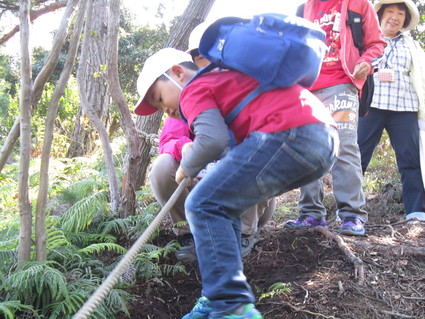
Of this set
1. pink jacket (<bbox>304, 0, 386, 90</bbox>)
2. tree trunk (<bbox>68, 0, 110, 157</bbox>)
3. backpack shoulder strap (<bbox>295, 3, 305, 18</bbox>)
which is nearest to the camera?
pink jacket (<bbox>304, 0, 386, 90</bbox>)

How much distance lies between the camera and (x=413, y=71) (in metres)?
4.03

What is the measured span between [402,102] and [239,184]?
2.86 metres

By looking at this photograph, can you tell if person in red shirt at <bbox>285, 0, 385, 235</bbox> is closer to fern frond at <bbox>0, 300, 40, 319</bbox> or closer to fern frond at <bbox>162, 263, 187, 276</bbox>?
fern frond at <bbox>162, 263, 187, 276</bbox>

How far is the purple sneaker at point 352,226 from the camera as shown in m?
3.08

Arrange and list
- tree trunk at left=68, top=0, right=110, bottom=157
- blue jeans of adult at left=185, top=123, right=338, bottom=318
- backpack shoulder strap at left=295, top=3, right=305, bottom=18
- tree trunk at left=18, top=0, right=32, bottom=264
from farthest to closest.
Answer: tree trunk at left=68, top=0, right=110, bottom=157 → backpack shoulder strap at left=295, top=3, right=305, bottom=18 → tree trunk at left=18, top=0, right=32, bottom=264 → blue jeans of adult at left=185, top=123, right=338, bottom=318

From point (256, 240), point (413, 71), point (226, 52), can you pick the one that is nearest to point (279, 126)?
point (226, 52)

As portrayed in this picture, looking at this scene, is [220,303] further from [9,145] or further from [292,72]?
[9,145]

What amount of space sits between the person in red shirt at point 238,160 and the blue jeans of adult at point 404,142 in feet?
7.88

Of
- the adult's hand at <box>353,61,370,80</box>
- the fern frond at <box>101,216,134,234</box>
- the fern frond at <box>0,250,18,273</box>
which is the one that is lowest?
the fern frond at <box>101,216,134,234</box>

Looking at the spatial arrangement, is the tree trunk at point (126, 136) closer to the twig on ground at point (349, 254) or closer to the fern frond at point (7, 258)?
the fern frond at point (7, 258)

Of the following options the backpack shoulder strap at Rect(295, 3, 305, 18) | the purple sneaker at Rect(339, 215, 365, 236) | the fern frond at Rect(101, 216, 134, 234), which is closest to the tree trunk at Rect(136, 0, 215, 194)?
the fern frond at Rect(101, 216, 134, 234)

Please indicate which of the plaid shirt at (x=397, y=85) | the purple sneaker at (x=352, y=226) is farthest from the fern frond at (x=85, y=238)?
the plaid shirt at (x=397, y=85)

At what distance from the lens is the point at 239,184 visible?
1.73m

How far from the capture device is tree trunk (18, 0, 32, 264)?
2.26 m
